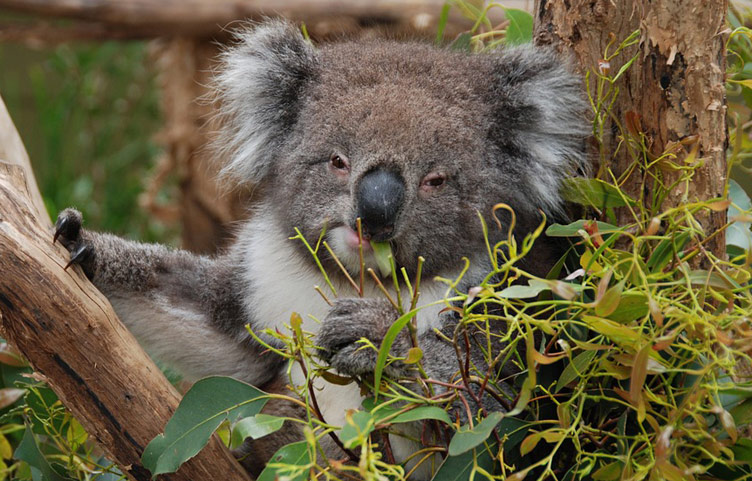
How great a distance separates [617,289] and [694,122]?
73 cm

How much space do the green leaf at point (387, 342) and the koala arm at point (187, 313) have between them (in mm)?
1021

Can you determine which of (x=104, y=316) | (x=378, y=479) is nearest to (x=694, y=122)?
(x=378, y=479)

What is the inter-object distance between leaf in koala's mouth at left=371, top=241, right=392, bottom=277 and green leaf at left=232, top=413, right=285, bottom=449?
1.47 feet

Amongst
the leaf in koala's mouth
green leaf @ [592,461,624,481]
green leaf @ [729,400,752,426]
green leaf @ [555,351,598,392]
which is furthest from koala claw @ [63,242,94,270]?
green leaf @ [729,400,752,426]

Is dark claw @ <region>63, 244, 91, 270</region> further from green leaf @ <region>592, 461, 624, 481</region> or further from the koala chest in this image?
green leaf @ <region>592, 461, 624, 481</region>

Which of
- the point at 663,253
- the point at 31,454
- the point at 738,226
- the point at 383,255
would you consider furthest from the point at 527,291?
the point at 31,454

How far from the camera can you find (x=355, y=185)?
6.79ft

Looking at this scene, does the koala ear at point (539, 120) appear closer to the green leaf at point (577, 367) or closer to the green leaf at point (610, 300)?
the green leaf at point (577, 367)

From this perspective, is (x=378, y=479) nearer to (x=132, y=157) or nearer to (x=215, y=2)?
(x=215, y=2)

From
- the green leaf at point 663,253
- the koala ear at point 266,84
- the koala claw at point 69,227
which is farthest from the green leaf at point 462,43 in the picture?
the koala claw at point 69,227

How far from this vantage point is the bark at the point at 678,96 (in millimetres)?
1982

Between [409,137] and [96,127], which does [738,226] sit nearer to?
[409,137]

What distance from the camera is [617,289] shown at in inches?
58.9

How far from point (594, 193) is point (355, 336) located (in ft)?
2.34
